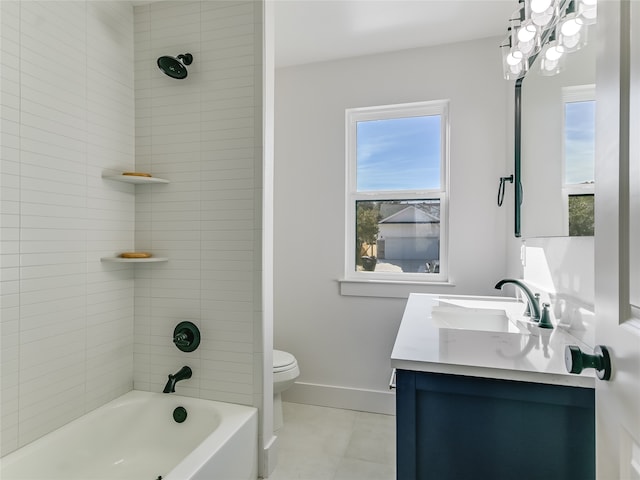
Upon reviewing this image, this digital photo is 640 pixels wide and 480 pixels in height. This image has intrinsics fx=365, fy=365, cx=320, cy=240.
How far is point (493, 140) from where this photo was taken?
2381mm

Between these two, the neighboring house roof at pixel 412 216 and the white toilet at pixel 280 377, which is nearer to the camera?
the white toilet at pixel 280 377

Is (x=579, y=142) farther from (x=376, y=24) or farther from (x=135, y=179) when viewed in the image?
(x=135, y=179)

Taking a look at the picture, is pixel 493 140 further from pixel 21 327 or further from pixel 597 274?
pixel 21 327

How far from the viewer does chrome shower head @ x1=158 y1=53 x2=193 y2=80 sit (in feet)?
5.77

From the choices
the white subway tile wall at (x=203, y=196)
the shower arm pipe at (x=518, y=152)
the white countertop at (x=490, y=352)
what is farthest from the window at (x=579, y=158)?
the white subway tile wall at (x=203, y=196)

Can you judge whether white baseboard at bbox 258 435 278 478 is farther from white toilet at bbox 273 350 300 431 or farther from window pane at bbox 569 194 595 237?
window pane at bbox 569 194 595 237

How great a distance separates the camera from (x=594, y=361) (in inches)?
26.4

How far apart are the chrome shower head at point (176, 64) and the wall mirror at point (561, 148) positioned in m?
1.64

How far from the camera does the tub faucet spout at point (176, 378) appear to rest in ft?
5.95

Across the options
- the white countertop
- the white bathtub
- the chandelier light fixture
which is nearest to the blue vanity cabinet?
the white countertop

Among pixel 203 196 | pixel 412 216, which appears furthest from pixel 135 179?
pixel 412 216

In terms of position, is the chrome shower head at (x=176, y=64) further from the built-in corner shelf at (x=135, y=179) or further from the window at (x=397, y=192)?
the window at (x=397, y=192)

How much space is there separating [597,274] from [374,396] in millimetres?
2116

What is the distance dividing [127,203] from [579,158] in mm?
2027
